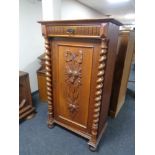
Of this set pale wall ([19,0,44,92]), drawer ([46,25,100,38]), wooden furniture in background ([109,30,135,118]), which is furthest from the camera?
pale wall ([19,0,44,92])

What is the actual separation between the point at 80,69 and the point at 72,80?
16cm

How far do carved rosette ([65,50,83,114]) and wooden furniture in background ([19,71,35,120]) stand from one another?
0.72 metres

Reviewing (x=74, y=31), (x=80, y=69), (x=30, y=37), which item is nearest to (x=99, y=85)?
(x=80, y=69)

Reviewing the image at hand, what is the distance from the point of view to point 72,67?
1.41 m

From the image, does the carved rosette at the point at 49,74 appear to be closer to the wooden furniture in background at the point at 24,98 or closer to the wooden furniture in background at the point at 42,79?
the wooden furniture in background at the point at 24,98

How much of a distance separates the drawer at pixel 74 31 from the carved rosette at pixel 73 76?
170 mm

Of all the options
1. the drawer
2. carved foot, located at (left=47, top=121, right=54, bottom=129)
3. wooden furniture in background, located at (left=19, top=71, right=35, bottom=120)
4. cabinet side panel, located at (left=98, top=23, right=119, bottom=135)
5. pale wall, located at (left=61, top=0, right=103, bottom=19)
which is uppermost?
pale wall, located at (left=61, top=0, right=103, bottom=19)

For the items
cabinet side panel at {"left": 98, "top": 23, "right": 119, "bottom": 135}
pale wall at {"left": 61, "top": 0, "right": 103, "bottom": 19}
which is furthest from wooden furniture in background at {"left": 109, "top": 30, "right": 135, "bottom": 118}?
pale wall at {"left": 61, "top": 0, "right": 103, "bottom": 19}

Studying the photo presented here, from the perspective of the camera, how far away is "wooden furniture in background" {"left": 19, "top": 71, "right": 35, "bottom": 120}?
1884mm

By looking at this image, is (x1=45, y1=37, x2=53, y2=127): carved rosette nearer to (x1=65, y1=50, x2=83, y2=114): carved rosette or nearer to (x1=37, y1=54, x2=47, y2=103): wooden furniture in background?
(x1=65, y1=50, x2=83, y2=114): carved rosette
